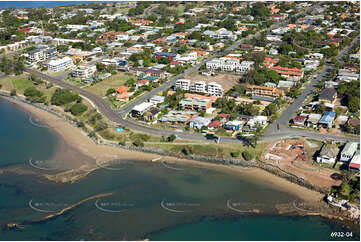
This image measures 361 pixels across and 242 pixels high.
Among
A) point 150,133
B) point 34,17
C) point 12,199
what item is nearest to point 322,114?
point 150,133

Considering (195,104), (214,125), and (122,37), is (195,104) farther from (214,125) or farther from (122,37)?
(122,37)

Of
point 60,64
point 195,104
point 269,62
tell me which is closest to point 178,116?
point 195,104

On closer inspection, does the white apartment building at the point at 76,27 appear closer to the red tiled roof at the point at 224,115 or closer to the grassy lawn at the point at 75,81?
the grassy lawn at the point at 75,81

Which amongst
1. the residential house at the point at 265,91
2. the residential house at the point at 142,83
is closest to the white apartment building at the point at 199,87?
the residential house at the point at 265,91

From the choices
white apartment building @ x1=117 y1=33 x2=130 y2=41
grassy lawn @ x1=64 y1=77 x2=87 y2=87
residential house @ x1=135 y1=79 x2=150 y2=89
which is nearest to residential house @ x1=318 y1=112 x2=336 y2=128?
residential house @ x1=135 y1=79 x2=150 y2=89

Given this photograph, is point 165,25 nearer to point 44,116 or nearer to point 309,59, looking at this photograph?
point 309,59

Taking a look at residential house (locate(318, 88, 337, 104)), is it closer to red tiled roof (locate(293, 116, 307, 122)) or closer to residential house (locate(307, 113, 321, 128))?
residential house (locate(307, 113, 321, 128))
